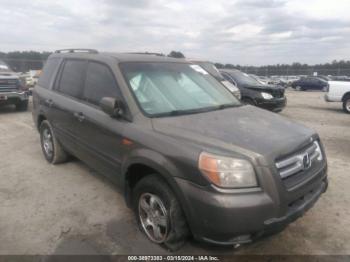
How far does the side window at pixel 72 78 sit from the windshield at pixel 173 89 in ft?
3.18

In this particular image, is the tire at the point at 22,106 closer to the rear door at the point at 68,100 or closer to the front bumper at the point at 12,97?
the front bumper at the point at 12,97

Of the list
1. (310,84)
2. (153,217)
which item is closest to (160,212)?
(153,217)

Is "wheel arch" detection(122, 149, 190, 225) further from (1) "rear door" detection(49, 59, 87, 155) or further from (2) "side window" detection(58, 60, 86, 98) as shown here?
(2) "side window" detection(58, 60, 86, 98)

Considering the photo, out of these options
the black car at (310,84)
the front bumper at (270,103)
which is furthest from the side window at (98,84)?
the black car at (310,84)

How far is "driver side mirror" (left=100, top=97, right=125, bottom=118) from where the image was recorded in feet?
10.8

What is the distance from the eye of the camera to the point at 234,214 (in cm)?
246

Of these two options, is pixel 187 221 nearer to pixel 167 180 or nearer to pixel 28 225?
pixel 167 180

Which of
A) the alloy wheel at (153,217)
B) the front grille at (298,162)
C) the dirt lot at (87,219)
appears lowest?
the dirt lot at (87,219)

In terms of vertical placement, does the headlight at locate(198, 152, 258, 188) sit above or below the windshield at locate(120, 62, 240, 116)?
below

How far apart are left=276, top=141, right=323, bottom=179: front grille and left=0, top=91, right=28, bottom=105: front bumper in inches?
408

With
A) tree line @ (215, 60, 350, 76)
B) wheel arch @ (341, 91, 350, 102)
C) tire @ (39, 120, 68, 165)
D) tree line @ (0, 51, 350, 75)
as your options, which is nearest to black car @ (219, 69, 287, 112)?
wheel arch @ (341, 91, 350, 102)

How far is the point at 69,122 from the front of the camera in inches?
177

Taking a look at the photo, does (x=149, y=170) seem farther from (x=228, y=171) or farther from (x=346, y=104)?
(x=346, y=104)

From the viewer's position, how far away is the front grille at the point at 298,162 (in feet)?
8.88
